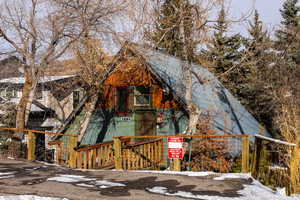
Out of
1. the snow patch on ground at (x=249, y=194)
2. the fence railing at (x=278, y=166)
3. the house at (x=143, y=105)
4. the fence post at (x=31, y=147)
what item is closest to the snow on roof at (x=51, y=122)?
the house at (x=143, y=105)

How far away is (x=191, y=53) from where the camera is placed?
13.1m

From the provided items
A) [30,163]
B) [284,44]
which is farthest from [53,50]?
[284,44]

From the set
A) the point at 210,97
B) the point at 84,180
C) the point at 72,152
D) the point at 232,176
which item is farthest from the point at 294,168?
the point at 210,97

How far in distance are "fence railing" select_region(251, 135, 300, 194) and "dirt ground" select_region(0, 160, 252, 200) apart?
65cm

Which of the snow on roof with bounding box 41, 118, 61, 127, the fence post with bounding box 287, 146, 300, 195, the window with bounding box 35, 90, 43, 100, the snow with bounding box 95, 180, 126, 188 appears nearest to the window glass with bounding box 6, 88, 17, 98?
the window with bounding box 35, 90, 43, 100

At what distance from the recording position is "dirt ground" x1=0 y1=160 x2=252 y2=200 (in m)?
6.73


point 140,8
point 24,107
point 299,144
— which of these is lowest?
point 299,144

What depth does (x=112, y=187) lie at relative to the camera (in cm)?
744

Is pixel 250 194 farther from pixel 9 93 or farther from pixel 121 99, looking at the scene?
pixel 9 93

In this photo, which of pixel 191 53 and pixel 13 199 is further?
pixel 191 53

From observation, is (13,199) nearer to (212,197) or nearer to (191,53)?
(212,197)

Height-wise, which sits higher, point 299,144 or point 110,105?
point 110,105

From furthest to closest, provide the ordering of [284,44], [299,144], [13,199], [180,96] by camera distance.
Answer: [284,44], [180,96], [299,144], [13,199]

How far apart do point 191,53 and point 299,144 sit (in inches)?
270
